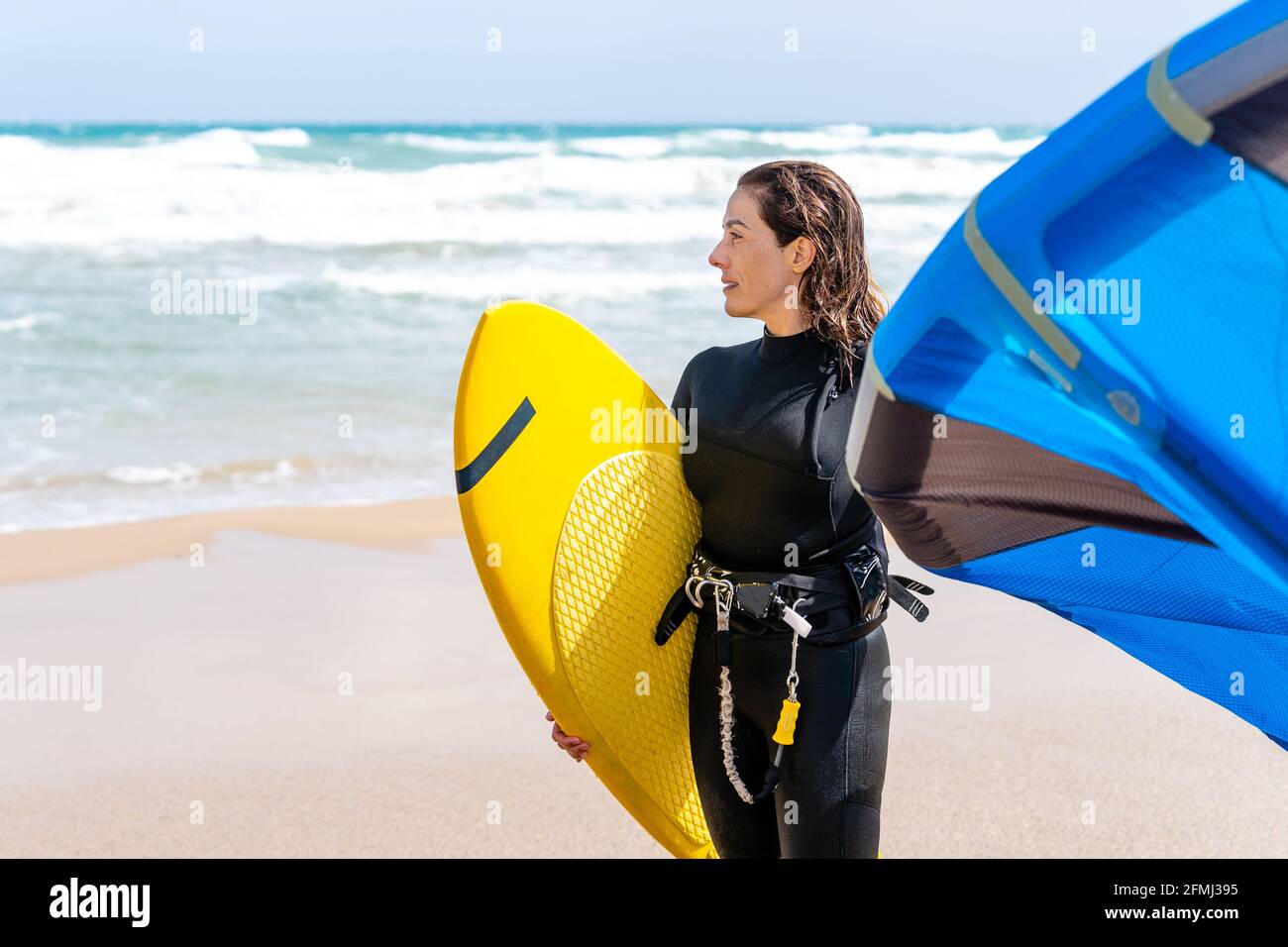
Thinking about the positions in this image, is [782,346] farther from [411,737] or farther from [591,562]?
[411,737]

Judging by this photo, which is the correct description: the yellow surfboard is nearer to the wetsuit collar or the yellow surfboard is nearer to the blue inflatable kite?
the wetsuit collar

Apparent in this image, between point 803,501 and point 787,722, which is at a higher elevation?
point 803,501

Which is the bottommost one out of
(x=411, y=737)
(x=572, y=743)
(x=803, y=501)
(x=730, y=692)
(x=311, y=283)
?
(x=411, y=737)

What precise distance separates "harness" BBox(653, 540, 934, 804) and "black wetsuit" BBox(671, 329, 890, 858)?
18 mm

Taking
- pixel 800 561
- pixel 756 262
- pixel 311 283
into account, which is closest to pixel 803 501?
pixel 800 561

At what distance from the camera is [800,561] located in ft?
8.07

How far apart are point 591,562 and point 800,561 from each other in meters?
0.48

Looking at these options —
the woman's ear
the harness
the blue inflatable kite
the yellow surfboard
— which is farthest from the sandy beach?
the blue inflatable kite

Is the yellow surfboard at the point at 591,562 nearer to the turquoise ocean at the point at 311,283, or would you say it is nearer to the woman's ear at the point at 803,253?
the woman's ear at the point at 803,253

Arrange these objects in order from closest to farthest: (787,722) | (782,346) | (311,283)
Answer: (787,722) < (782,346) < (311,283)

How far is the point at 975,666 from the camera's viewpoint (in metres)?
4.99
